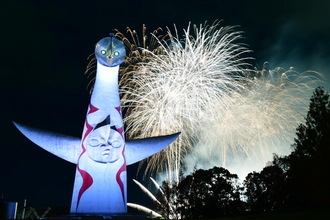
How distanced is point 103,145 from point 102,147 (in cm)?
12

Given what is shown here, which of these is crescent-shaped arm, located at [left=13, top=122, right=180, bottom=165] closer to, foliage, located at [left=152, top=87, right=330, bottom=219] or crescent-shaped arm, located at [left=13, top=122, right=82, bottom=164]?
crescent-shaped arm, located at [left=13, top=122, right=82, bottom=164]

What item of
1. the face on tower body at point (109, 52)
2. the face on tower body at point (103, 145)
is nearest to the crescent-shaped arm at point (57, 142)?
the face on tower body at point (103, 145)

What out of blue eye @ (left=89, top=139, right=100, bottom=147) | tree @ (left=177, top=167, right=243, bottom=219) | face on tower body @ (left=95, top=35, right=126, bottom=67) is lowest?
tree @ (left=177, top=167, right=243, bottom=219)

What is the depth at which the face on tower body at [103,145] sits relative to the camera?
1744 cm

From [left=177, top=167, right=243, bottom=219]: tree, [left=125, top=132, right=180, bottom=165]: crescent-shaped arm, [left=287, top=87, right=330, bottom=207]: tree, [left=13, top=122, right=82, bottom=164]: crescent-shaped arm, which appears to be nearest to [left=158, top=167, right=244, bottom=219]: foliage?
[left=177, top=167, right=243, bottom=219]: tree

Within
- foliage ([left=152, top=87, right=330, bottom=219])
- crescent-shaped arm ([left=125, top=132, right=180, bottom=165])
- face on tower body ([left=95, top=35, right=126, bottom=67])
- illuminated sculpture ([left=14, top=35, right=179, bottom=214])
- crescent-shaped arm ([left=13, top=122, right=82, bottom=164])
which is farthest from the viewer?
foliage ([left=152, top=87, right=330, bottom=219])

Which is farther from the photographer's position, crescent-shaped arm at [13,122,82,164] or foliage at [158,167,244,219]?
foliage at [158,167,244,219]

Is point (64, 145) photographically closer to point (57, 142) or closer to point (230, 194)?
point (57, 142)

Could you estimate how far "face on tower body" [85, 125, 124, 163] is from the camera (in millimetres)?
17438

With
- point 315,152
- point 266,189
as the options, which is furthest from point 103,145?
point 266,189

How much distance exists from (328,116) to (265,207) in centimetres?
1585

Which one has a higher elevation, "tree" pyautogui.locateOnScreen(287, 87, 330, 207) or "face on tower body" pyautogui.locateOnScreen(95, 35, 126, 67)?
"face on tower body" pyautogui.locateOnScreen(95, 35, 126, 67)

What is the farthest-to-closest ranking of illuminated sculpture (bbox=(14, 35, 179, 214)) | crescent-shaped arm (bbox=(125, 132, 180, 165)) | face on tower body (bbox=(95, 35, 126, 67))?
crescent-shaped arm (bbox=(125, 132, 180, 165)), face on tower body (bbox=(95, 35, 126, 67)), illuminated sculpture (bbox=(14, 35, 179, 214))

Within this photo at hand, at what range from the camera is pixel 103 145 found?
57.5 ft
